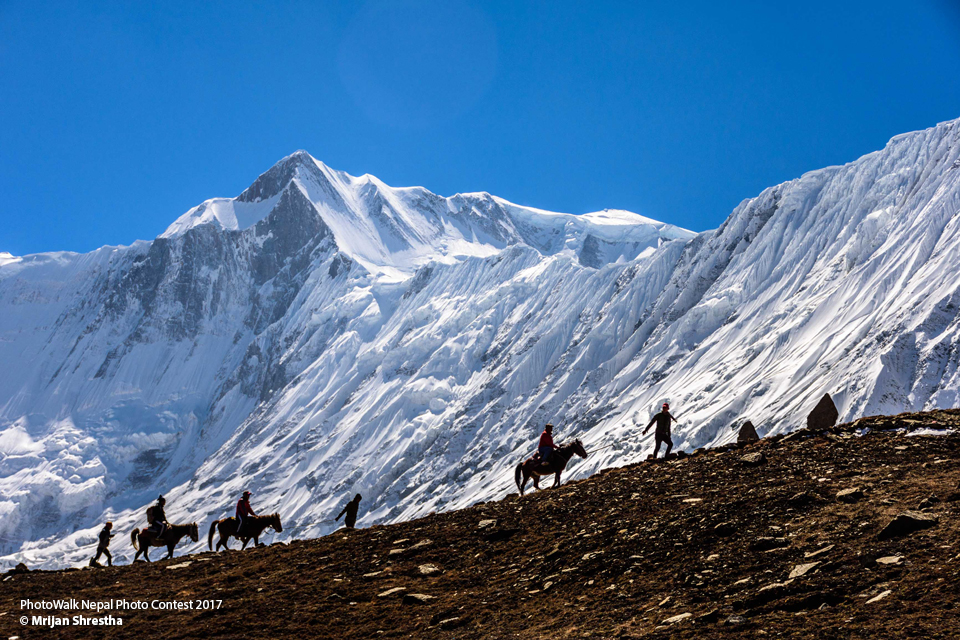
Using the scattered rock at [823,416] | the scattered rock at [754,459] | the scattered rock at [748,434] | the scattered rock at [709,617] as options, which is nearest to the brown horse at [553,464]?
the scattered rock at [748,434]

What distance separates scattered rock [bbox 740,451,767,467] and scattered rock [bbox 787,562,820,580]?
318 inches

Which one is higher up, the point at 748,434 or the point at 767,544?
A: the point at 748,434

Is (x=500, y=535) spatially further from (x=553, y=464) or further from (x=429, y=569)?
(x=553, y=464)

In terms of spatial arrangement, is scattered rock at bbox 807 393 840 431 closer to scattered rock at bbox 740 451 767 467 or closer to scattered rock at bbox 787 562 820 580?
scattered rock at bbox 740 451 767 467

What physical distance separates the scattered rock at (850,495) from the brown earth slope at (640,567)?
6 centimetres

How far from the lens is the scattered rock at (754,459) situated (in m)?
20.9

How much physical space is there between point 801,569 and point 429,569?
8.25 meters

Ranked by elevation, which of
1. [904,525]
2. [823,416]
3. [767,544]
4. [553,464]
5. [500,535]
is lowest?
[904,525]

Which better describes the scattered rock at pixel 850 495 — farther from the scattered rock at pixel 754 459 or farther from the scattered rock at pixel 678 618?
the scattered rock at pixel 678 618

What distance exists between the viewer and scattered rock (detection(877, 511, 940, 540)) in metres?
13.4

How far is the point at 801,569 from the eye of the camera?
12812 millimetres

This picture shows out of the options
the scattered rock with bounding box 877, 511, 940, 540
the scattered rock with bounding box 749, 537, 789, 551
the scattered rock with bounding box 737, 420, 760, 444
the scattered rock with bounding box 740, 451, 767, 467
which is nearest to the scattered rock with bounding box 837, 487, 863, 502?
the scattered rock with bounding box 877, 511, 940, 540

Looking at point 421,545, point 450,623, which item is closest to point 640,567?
point 450,623

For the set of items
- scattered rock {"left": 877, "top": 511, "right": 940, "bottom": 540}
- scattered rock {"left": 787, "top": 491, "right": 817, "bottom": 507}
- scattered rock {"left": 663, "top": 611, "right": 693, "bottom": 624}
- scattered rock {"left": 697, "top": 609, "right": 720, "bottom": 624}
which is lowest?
scattered rock {"left": 697, "top": 609, "right": 720, "bottom": 624}
